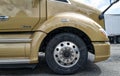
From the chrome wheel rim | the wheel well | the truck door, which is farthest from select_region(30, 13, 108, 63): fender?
the chrome wheel rim

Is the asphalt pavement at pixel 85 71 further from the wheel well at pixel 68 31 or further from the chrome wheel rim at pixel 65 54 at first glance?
the wheel well at pixel 68 31

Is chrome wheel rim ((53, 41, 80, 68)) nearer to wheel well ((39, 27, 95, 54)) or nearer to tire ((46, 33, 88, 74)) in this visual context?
tire ((46, 33, 88, 74))

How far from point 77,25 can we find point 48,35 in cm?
61

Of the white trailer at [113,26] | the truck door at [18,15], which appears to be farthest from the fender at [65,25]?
the white trailer at [113,26]

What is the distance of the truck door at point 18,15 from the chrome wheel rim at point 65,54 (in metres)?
0.70

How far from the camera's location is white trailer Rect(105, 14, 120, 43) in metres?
17.8

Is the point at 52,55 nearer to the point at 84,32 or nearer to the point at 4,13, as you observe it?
the point at 84,32

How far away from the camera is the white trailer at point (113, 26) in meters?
17.8

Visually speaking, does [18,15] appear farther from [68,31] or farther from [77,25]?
[77,25]

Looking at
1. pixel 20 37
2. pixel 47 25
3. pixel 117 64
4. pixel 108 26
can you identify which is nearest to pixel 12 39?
pixel 20 37

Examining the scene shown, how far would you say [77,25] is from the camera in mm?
7105

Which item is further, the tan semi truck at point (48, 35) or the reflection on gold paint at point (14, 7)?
the reflection on gold paint at point (14, 7)

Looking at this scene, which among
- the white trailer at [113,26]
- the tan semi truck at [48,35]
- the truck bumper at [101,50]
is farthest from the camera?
the white trailer at [113,26]

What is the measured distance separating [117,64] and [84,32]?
157 centimetres
